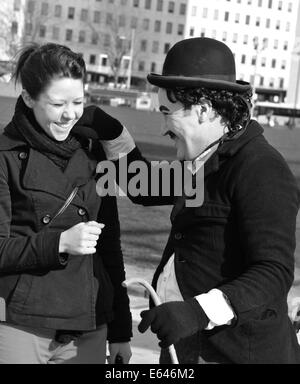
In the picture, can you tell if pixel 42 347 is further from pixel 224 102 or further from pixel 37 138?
pixel 224 102

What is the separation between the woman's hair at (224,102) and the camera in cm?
245

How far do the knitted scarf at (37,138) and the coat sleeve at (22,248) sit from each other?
166mm

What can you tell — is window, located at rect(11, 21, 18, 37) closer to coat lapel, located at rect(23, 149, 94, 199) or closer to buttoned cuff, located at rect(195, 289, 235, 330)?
coat lapel, located at rect(23, 149, 94, 199)

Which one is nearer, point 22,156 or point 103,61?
point 22,156

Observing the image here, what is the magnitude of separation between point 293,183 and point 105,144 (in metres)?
0.91

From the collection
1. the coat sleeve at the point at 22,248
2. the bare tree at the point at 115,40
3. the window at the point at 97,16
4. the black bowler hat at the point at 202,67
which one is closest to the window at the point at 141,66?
the bare tree at the point at 115,40

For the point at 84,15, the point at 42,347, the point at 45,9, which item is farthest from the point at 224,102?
the point at 84,15

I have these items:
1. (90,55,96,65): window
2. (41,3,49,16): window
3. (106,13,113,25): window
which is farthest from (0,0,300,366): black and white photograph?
(106,13,113,25): window

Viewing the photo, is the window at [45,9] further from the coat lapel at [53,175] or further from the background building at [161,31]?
the coat lapel at [53,175]

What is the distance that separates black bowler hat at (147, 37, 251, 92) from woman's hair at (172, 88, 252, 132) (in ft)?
0.07

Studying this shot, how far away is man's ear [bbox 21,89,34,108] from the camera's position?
2.79m

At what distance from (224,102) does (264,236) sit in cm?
43

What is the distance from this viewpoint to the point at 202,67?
2.45 meters
